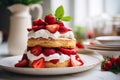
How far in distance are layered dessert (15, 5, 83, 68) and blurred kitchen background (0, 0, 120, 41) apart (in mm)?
1229

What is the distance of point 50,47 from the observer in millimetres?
1123

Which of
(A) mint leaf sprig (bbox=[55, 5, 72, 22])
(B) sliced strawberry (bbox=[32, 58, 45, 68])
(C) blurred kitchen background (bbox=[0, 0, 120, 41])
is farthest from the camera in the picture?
(C) blurred kitchen background (bbox=[0, 0, 120, 41])

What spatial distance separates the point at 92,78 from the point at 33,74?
203mm

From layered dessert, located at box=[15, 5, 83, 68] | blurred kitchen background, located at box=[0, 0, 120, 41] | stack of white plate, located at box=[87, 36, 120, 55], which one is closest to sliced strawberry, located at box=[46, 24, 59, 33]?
layered dessert, located at box=[15, 5, 83, 68]

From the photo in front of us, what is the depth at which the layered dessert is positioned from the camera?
110 centimetres

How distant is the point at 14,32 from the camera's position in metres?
1.64

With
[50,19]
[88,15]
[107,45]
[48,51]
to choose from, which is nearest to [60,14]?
[50,19]

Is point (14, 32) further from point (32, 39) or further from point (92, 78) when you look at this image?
point (92, 78)

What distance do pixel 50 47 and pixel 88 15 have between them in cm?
175

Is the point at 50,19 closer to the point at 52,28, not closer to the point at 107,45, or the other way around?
the point at 52,28

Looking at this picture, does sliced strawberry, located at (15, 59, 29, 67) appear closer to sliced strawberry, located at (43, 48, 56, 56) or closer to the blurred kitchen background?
sliced strawberry, located at (43, 48, 56, 56)

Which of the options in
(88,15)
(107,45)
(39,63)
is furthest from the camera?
(88,15)

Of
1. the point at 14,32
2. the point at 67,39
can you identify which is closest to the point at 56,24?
the point at 67,39

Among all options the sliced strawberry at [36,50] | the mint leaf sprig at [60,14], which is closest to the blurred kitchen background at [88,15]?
the mint leaf sprig at [60,14]
